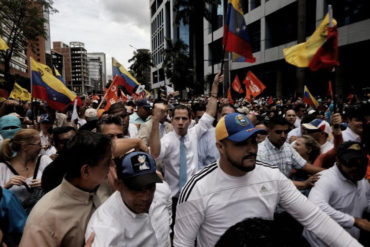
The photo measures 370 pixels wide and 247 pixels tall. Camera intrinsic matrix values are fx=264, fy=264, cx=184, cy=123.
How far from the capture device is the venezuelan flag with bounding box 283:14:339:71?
5113 millimetres

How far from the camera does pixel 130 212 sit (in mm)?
1623

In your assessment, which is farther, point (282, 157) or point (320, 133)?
point (320, 133)

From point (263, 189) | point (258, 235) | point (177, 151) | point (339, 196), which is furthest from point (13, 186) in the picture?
point (339, 196)

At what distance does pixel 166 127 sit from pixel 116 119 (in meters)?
2.22

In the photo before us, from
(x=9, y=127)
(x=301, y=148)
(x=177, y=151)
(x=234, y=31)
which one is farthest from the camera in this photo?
(x=234, y=31)

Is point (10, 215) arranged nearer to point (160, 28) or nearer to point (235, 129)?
point (235, 129)

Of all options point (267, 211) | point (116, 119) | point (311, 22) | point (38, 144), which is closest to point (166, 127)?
point (116, 119)

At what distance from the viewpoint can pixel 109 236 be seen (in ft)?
4.81

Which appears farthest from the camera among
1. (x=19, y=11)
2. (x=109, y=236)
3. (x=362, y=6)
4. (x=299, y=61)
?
(x=19, y=11)

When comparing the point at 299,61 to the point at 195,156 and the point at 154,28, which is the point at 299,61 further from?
the point at 154,28

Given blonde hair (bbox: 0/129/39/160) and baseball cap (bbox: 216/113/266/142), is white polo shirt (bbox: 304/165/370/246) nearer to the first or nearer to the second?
baseball cap (bbox: 216/113/266/142)

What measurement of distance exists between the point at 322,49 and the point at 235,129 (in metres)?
4.42

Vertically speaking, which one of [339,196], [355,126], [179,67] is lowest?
[339,196]

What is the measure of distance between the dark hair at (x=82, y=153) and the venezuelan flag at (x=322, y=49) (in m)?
4.89
